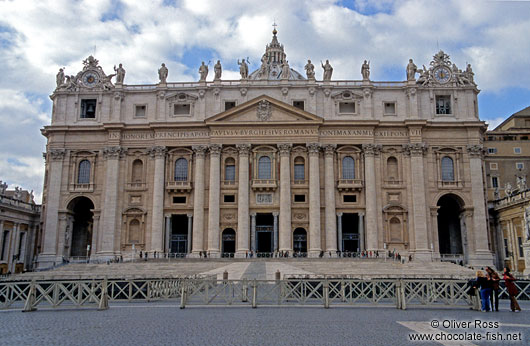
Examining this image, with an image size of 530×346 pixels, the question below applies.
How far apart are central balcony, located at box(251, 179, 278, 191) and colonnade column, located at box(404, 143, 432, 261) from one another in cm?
1455

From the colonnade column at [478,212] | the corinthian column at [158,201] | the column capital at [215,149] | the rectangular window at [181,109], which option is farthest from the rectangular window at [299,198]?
the colonnade column at [478,212]

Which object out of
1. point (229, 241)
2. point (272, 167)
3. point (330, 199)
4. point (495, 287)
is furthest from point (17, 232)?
point (495, 287)

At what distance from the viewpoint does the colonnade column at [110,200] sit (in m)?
52.8

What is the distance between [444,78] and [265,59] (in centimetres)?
4632

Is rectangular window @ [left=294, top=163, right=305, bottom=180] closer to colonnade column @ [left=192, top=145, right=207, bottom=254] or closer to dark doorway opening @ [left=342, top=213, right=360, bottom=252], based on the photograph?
dark doorway opening @ [left=342, top=213, right=360, bottom=252]

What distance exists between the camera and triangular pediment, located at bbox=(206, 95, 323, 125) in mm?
53438

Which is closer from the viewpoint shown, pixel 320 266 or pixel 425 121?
pixel 320 266

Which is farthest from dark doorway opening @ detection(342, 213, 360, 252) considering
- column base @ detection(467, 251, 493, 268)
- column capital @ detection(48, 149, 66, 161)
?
column capital @ detection(48, 149, 66, 161)

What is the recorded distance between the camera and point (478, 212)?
5181cm

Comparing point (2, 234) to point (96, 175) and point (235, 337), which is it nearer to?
point (96, 175)

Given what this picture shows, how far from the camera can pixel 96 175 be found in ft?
182

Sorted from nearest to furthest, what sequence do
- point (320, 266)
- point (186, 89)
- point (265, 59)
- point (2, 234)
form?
1. point (320, 266)
2. point (2, 234)
3. point (186, 89)
4. point (265, 59)

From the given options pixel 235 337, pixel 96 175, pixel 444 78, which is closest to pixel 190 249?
pixel 96 175

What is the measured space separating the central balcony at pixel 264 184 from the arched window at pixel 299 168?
9.05ft
